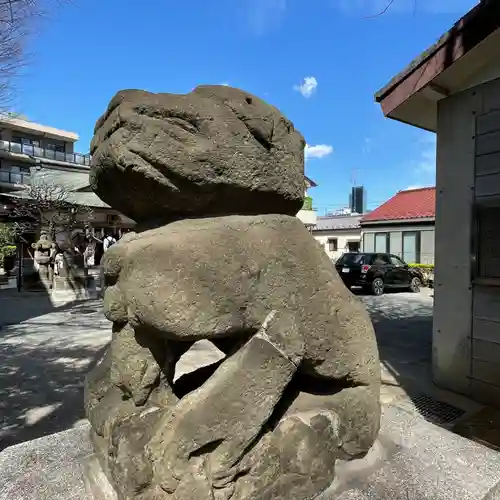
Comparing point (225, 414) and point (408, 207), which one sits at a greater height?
point (408, 207)

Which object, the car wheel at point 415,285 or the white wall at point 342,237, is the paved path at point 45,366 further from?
the white wall at point 342,237

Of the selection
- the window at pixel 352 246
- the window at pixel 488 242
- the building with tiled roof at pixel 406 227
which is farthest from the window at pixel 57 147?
the window at pixel 488 242

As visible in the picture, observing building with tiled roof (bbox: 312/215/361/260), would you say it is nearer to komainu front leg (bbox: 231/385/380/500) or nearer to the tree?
the tree

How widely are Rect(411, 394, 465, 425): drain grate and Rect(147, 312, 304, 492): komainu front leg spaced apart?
2.87m

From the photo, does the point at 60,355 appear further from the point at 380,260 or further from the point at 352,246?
the point at 352,246

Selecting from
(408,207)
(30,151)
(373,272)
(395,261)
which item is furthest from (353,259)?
(30,151)

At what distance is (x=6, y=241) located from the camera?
1869cm

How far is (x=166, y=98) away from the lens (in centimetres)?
154

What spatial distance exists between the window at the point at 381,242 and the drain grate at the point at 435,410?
14.9m

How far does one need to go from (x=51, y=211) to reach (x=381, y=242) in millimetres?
13642

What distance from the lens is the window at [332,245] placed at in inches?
1005

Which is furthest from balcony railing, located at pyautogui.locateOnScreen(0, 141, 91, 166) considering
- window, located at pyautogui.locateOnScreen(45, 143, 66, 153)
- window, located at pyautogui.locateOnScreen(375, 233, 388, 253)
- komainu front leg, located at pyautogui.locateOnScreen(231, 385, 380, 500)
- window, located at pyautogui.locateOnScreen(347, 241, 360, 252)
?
komainu front leg, located at pyautogui.locateOnScreen(231, 385, 380, 500)

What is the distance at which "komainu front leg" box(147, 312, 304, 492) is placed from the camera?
141 cm

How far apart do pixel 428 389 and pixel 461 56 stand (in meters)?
3.50
